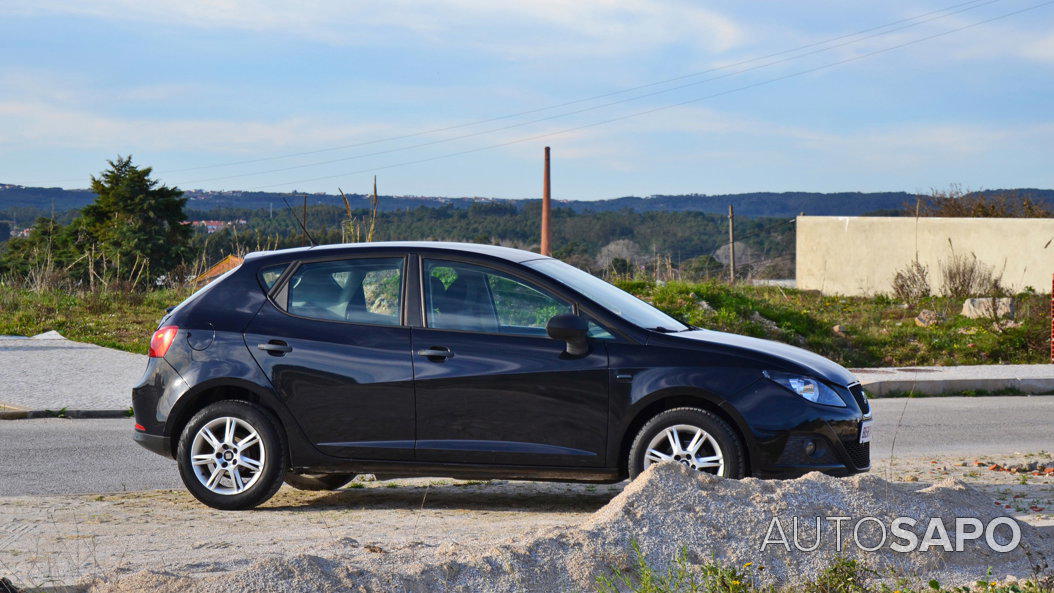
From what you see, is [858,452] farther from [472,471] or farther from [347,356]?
[347,356]

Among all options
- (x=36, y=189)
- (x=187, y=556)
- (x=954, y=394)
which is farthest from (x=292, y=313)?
(x=36, y=189)

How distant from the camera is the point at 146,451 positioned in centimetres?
944

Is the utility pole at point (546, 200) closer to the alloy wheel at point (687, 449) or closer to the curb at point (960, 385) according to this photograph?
the curb at point (960, 385)

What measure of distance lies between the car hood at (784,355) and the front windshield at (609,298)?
233 mm

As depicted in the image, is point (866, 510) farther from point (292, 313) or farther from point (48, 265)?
point (48, 265)

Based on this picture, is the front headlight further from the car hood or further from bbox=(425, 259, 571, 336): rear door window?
bbox=(425, 259, 571, 336): rear door window

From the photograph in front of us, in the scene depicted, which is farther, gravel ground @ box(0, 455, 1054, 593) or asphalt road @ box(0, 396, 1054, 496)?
asphalt road @ box(0, 396, 1054, 496)

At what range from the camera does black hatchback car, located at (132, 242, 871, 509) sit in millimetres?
6141

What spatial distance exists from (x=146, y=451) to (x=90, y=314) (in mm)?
12276

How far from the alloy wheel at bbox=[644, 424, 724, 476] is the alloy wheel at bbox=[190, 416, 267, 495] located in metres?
2.41

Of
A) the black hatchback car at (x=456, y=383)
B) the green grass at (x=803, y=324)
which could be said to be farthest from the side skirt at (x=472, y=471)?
the green grass at (x=803, y=324)

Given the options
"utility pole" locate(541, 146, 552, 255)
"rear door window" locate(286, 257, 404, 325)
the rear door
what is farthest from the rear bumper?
"utility pole" locate(541, 146, 552, 255)

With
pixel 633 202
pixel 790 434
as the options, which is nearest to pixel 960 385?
pixel 790 434

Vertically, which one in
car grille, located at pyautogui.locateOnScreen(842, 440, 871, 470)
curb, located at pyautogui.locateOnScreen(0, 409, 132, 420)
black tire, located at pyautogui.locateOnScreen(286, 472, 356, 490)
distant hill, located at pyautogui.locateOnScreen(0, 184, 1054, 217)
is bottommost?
curb, located at pyautogui.locateOnScreen(0, 409, 132, 420)
